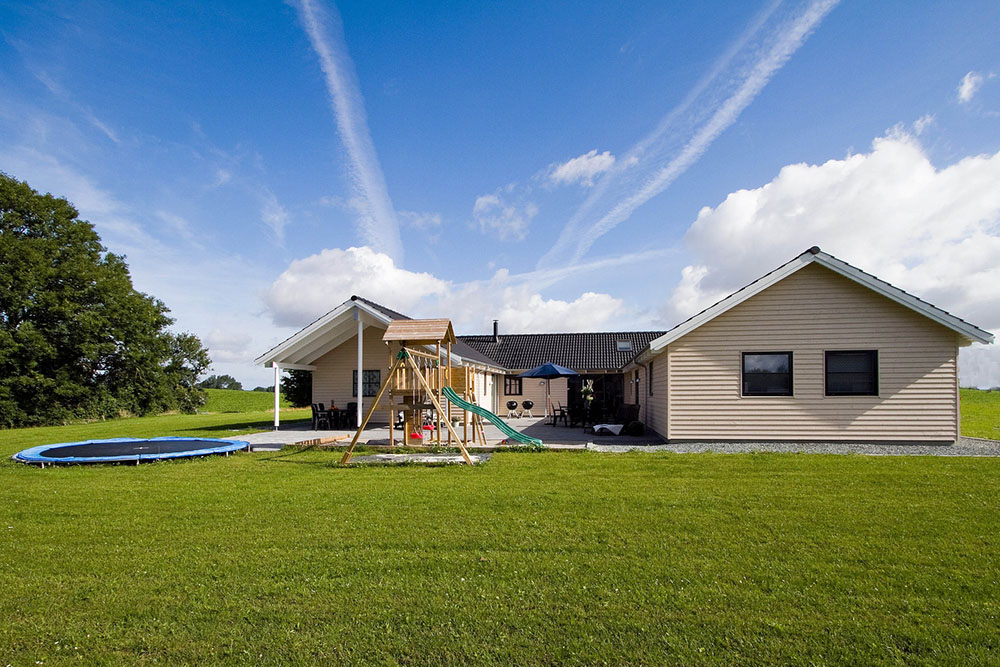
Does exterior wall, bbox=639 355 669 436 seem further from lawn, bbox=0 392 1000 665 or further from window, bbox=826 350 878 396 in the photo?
lawn, bbox=0 392 1000 665

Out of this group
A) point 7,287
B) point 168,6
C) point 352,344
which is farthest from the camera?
point 7,287

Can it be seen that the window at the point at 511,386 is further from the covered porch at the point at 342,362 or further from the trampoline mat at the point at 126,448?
the trampoline mat at the point at 126,448

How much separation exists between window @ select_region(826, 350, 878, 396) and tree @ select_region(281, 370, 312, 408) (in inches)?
1197

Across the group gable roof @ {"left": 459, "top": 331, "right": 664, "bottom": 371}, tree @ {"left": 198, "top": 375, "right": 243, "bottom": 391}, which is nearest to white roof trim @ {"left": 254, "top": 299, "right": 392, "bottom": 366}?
gable roof @ {"left": 459, "top": 331, "right": 664, "bottom": 371}

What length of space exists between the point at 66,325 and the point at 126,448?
22206mm

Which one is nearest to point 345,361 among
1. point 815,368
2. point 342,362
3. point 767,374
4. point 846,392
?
point 342,362

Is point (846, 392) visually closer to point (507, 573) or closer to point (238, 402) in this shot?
point (507, 573)

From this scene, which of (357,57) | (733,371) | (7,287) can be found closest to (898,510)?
(733,371)

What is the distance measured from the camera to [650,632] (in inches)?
137

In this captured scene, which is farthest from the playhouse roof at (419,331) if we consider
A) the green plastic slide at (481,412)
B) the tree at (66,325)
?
the tree at (66,325)

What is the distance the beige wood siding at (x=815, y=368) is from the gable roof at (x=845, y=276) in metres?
0.33

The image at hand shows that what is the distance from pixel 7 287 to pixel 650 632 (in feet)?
118

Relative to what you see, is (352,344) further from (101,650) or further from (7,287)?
(7,287)

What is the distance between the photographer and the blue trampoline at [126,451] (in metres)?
11.3
